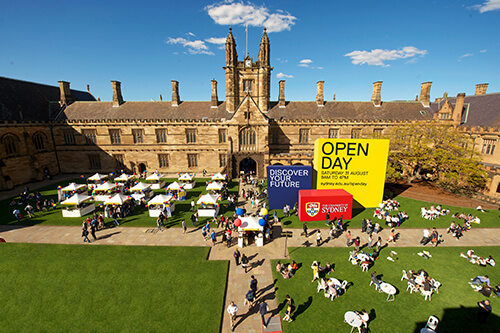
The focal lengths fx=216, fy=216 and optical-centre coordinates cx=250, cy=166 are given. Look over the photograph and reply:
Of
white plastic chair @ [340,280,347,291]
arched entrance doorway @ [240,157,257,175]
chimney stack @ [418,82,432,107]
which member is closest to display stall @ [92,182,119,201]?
arched entrance doorway @ [240,157,257,175]

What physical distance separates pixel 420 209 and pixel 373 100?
27.1 meters

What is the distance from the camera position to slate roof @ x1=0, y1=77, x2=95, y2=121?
35.9 m

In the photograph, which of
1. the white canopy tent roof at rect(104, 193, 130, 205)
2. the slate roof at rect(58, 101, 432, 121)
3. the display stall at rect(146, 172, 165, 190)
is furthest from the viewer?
the slate roof at rect(58, 101, 432, 121)

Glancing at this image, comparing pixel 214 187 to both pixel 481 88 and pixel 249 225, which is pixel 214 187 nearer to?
pixel 249 225

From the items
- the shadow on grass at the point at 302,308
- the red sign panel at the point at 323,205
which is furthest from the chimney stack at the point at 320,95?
the shadow on grass at the point at 302,308

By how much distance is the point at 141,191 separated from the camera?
29.3 meters

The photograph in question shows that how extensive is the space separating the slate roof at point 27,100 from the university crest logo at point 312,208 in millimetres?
48163

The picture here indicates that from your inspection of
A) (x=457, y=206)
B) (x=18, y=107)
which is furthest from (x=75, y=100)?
(x=457, y=206)

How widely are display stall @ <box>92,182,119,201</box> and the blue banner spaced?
21.5 metres

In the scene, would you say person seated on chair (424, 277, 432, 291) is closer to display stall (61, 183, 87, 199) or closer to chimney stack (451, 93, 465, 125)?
display stall (61, 183, 87, 199)

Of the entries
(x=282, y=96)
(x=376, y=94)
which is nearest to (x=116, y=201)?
(x=282, y=96)

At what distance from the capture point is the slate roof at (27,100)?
3588cm

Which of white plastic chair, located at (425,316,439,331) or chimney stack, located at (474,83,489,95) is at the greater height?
chimney stack, located at (474,83,489,95)

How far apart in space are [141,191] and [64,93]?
3224 cm
